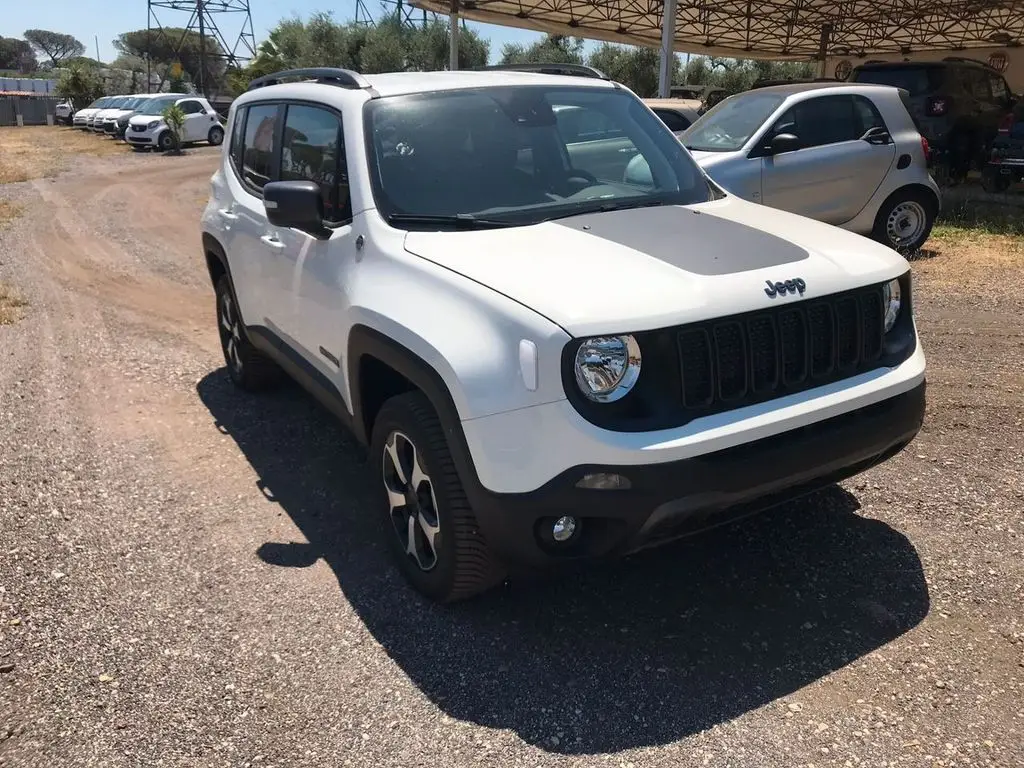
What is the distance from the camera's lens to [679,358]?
2.73 metres

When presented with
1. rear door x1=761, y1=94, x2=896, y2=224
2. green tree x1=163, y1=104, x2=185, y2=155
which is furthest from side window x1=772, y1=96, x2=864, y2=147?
green tree x1=163, y1=104, x2=185, y2=155

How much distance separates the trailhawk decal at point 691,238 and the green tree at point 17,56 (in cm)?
14202

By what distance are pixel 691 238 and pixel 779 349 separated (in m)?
0.59

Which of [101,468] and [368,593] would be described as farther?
[101,468]

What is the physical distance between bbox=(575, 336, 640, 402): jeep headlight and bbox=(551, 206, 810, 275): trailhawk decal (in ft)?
1.41

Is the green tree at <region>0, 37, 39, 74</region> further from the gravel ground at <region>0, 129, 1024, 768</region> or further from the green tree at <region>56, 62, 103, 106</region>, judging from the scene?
the gravel ground at <region>0, 129, 1024, 768</region>

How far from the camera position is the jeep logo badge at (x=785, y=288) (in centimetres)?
289

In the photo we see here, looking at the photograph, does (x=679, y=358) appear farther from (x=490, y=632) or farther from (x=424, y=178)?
(x=424, y=178)

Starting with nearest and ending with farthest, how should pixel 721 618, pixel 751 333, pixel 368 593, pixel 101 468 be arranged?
1. pixel 751 333
2. pixel 721 618
3. pixel 368 593
4. pixel 101 468

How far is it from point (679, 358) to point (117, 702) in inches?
83.9

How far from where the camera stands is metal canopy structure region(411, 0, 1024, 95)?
80.5ft

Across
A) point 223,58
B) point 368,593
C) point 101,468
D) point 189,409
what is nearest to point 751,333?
point 368,593

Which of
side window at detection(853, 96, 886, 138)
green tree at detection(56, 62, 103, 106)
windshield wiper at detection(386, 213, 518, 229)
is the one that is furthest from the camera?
green tree at detection(56, 62, 103, 106)

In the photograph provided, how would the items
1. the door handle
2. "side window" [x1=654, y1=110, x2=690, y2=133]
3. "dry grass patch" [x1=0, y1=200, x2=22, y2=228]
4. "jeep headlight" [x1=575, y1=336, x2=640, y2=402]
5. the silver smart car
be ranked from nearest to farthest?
"jeep headlight" [x1=575, y1=336, x2=640, y2=402]
the door handle
the silver smart car
"side window" [x1=654, y1=110, x2=690, y2=133]
"dry grass patch" [x1=0, y1=200, x2=22, y2=228]
